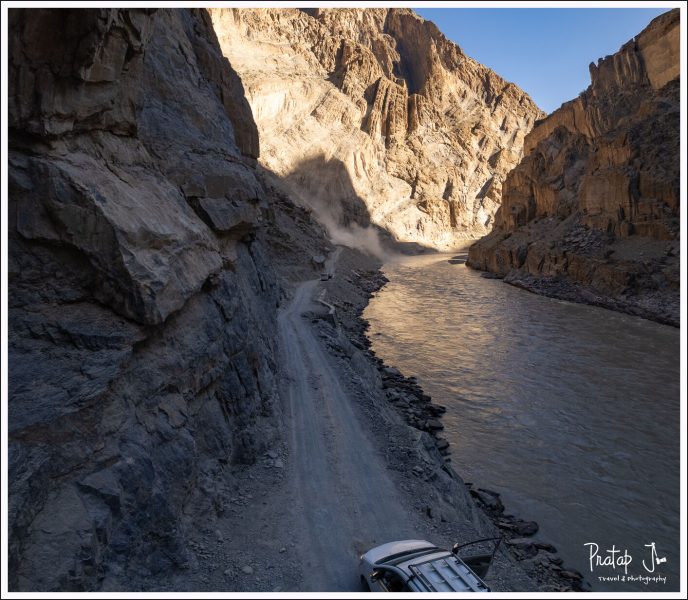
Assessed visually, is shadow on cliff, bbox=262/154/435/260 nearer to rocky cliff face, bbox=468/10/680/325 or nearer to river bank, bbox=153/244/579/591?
rocky cliff face, bbox=468/10/680/325

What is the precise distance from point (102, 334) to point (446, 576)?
21.3ft

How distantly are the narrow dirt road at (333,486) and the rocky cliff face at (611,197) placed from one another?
99.6 ft

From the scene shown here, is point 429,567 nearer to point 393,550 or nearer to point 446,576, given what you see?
point 446,576

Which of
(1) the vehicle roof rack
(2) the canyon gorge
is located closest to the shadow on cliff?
(2) the canyon gorge

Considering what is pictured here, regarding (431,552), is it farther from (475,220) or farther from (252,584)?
(475,220)

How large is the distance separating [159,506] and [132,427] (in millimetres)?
1357

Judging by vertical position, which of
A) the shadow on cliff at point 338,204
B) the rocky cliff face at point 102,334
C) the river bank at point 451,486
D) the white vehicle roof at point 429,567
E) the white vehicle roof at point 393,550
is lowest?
the river bank at point 451,486

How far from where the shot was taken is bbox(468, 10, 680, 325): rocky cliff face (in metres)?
42.4

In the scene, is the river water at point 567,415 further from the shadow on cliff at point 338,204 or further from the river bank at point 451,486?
the shadow on cliff at point 338,204

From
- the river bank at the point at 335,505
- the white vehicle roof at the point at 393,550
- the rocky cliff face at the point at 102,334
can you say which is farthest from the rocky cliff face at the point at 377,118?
the white vehicle roof at the point at 393,550

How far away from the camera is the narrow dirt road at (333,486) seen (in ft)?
29.6

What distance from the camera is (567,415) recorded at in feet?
61.9

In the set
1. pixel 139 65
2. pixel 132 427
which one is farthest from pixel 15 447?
pixel 139 65

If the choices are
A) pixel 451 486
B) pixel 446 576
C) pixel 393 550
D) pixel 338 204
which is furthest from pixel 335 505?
pixel 338 204
